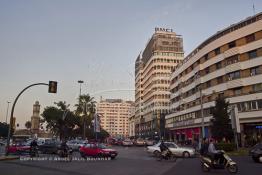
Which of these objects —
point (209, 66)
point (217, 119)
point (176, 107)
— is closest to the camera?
point (217, 119)

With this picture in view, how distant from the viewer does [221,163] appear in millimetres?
15469

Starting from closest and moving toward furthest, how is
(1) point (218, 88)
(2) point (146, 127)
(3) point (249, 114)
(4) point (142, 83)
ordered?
(3) point (249, 114) < (1) point (218, 88) < (2) point (146, 127) < (4) point (142, 83)

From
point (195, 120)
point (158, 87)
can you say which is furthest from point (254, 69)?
point (158, 87)

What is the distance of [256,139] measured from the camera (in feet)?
151

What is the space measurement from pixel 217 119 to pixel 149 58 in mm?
80141

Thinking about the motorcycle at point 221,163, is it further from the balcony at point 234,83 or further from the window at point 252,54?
the window at point 252,54

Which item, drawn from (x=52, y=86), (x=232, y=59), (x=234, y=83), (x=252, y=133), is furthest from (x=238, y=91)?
(x=52, y=86)

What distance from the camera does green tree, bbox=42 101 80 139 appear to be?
74.2 meters

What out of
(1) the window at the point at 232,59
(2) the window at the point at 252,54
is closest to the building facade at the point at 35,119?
(1) the window at the point at 232,59

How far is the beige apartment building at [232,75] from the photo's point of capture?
45.8 metres

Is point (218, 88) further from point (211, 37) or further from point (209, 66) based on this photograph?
point (211, 37)

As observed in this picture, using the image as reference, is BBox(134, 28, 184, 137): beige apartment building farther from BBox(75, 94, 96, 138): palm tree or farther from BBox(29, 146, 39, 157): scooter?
Result: BBox(29, 146, 39, 157): scooter

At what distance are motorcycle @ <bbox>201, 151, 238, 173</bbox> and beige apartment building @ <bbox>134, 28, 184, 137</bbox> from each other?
7830 cm

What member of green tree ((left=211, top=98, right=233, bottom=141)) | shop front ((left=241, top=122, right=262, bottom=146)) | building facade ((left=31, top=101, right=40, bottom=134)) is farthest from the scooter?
building facade ((left=31, top=101, right=40, bottom=134))
